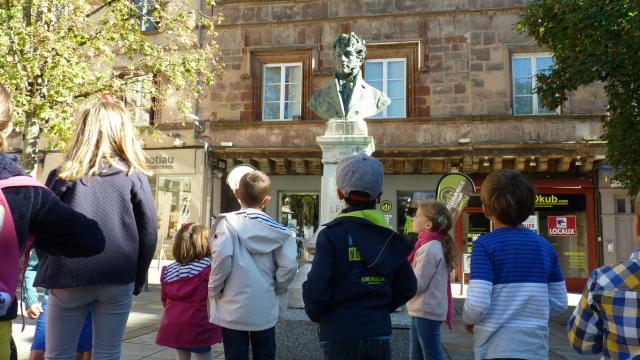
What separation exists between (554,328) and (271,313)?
6416 millimetres

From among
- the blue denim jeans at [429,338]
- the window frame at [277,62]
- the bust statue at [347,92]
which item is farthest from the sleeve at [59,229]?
the window frame at [277,62]

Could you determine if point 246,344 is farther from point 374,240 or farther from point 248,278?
point 374,240

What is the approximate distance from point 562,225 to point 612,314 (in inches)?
534

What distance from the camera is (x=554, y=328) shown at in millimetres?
7961

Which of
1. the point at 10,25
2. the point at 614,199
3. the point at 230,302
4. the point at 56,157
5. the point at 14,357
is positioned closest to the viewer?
the point at 14,357

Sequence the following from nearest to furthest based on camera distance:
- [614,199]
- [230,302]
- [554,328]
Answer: [230,302], [554,328], [614,199]

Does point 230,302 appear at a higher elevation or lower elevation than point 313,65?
lower

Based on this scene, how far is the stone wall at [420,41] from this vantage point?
14625mm

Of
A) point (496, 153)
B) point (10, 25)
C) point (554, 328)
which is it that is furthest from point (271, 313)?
point (496, 153)

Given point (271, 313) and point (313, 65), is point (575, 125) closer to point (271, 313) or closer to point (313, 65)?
point (313, 65)

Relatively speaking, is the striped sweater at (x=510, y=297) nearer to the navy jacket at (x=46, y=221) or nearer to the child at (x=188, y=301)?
the navy jacket at (x=46, y=221)

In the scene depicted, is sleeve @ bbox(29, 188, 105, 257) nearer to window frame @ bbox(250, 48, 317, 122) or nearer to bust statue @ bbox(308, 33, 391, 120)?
bust statue @ bbox(308, 33, 391, 120)

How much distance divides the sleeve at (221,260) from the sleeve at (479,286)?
1465mm

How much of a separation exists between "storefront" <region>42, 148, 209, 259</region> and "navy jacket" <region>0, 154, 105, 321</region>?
46.4 ft
